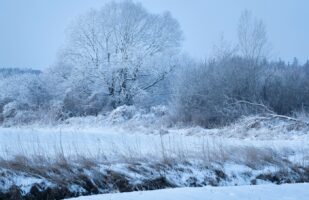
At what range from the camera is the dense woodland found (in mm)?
24094

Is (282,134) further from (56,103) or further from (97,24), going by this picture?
(97,24)

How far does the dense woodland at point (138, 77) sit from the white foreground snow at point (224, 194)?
47.9 ft

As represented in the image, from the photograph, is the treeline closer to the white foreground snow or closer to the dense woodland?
the dense woodland

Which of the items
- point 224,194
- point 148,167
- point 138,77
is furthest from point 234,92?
point 224,194

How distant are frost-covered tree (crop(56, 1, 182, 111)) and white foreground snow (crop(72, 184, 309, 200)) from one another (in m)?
21.8

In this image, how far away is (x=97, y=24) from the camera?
3112cm

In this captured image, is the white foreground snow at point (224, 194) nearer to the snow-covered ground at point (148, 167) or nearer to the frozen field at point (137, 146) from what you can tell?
the snow-covered ground at point (148, 167)

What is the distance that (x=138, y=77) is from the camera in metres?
31.6

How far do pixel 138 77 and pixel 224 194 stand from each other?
79.1 ft

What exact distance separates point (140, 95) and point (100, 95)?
2.86 m

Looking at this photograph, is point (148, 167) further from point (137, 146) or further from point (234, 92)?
point (234, 92)

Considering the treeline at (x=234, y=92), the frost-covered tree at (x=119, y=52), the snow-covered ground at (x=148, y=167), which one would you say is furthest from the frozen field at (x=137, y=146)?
the frost-covered tree at (x=119, y=52)

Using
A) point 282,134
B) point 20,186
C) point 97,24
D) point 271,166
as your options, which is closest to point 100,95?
point 97,24

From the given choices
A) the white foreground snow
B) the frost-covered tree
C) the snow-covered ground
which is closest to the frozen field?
the snow-covered ground
